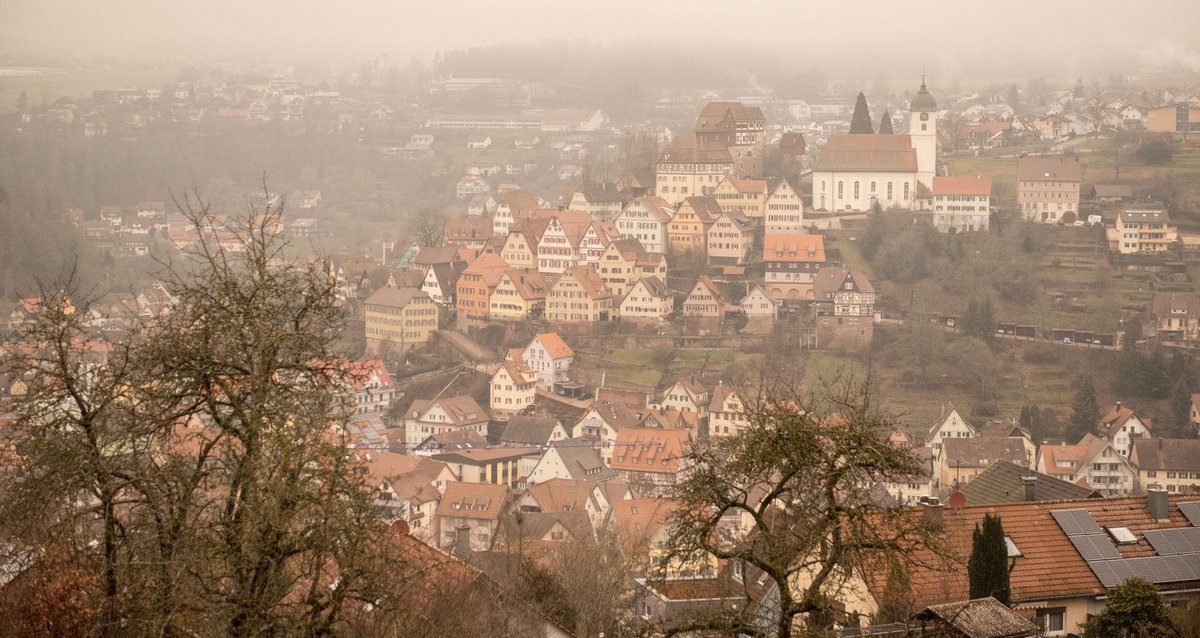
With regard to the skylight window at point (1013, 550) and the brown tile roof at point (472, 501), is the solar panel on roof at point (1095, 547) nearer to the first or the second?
the skylight window at point (1013, 550)

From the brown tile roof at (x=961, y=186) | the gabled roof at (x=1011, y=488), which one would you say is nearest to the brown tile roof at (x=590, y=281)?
the brown tile roof at (x=961, y=186)

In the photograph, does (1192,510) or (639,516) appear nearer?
(1192,510)

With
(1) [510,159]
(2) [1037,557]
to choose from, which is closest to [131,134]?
(1) [510,159]

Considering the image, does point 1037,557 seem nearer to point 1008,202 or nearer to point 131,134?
point 1008,202

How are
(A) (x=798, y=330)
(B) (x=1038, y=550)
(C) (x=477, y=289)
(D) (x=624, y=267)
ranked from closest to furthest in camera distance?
(B) (x=1038, y=550), (A) (x=798, y=330), (D) (x=624, y=267), (C) (x=477, y=289)

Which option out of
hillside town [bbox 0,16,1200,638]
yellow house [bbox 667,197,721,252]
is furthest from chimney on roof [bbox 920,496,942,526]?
yellow house [bbox 667,197,721,252]

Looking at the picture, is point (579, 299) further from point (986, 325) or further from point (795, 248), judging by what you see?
point (986, 325)

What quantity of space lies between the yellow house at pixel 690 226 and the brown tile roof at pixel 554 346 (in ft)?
29.3

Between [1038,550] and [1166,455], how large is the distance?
1256 inches

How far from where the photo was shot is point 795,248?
5956cm

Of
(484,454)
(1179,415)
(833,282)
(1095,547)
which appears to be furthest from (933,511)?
(833,282)

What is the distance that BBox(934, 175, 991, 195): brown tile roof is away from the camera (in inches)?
2562

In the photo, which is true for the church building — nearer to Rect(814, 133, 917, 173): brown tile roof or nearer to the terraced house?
Rect(814, 133, 917, 173): brown tile roof

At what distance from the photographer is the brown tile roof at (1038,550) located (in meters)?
13.3
